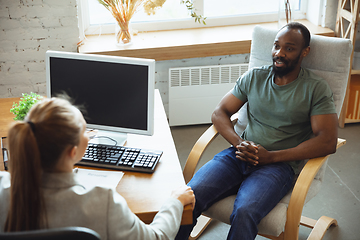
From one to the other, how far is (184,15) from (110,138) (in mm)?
2000

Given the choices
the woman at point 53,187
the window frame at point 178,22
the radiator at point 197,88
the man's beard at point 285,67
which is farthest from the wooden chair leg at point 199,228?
the window frame at point 178,22

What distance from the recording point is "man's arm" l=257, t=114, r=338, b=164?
1.74m

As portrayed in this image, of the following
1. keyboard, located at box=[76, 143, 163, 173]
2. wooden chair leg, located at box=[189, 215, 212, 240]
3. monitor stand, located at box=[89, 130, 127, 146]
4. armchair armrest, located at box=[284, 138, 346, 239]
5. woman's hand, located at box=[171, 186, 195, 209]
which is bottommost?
wooden chair leg, located at box=[189, 215, 212, 240]

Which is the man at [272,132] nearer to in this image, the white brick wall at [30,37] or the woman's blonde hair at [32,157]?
the woman's blonde hair at [32,157]

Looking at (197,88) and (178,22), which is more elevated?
(178,22)

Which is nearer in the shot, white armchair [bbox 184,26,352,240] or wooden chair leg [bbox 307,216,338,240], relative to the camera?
white armchair [bbox 184,26,352,240]

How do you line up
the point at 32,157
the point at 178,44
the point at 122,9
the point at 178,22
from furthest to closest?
the point at 178,22
the point at 178,44
the point at 122,9
the point at 32,157

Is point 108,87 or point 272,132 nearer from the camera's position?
point 108,87

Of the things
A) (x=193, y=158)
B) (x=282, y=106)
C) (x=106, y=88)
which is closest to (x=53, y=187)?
(x=106, y=88)

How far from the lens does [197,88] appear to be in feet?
10.4

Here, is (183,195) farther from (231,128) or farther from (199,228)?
(199,228)

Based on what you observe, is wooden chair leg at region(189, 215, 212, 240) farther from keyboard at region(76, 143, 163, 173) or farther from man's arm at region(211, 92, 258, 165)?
keyboard at region(76, 143, 163, 173)

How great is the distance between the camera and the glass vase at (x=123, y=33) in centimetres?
287

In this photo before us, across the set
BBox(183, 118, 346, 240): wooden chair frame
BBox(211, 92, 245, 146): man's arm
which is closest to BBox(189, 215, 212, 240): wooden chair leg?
BBox(183, 118, 346, 240): wooden chair frame
